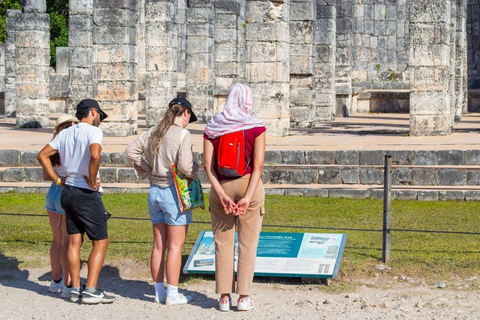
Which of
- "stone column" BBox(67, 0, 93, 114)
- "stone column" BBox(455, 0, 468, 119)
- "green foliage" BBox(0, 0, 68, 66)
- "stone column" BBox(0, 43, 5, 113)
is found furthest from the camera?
"green foliage" BBox(0, 0, 68, 66)

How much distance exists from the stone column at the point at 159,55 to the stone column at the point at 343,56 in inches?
259

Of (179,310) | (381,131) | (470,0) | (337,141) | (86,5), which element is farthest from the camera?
(470,0)

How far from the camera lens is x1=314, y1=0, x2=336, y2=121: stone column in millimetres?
23938

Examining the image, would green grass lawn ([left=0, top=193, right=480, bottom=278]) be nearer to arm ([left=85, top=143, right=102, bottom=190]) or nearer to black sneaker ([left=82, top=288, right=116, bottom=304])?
black sneaker ([left=82, top=288, right=116, bottom=304])

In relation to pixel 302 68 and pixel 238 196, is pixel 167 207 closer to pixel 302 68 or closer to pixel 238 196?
pixel 238 196

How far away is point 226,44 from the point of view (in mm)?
24859

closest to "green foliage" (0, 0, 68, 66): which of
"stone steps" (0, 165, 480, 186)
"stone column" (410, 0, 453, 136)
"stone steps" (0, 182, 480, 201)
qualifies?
"stone column" (410, 0, 453, 136)

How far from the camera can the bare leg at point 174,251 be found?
21.4ft

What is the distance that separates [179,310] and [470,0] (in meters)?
30.8

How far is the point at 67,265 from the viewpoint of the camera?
6.81 meters

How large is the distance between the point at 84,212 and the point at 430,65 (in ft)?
40.5

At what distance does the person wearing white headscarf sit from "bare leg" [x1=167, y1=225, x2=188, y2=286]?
1.01 feet

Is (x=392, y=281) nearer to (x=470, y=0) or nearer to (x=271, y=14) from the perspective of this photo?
(x=271, y=14)

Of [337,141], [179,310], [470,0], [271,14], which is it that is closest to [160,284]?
[179,310]
